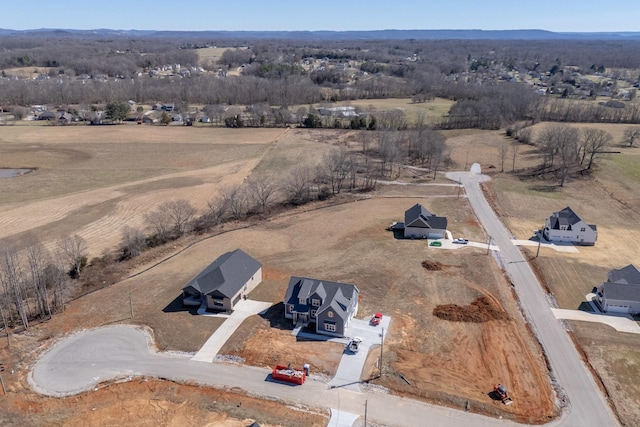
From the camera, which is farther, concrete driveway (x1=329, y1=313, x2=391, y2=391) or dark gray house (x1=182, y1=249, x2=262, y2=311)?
dark gray house (x1=182, y1=249, x2=262, y2=311)

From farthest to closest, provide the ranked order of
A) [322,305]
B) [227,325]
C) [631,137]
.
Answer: [631,137]
[227,325]
[322,305]

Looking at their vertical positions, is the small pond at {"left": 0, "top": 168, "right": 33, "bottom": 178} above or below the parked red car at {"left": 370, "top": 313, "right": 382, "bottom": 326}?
above

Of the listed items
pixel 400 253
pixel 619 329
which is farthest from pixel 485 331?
pixel 400 253

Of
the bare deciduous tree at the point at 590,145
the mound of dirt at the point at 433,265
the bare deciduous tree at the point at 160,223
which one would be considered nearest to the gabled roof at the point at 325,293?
the mound of dirt at the point at 433,265

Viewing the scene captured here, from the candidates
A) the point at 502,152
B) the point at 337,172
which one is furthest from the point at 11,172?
the point at 502,152

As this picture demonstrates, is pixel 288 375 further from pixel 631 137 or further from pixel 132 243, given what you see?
pixel 631 137

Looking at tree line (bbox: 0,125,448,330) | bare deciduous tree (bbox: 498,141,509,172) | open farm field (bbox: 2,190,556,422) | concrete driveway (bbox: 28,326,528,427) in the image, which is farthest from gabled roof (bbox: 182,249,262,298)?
bare deciduous tree (bbox: 498,141,509,172)

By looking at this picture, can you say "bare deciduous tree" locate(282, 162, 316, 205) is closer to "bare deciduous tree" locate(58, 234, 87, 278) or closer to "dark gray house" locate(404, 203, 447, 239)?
"dark gray house" locate(404, 203, 447, 239)
